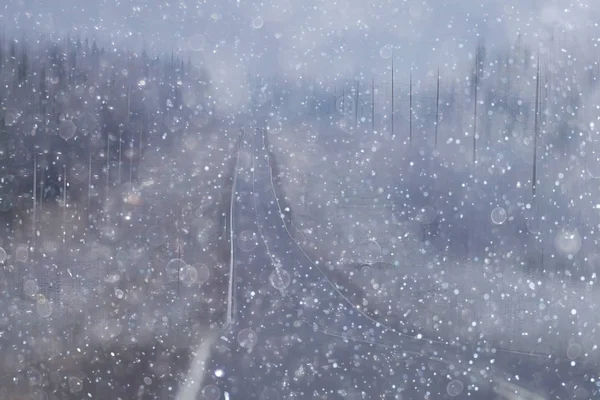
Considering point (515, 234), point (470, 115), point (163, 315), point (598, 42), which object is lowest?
point (163, 315)

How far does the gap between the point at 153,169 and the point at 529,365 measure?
924 millimetres

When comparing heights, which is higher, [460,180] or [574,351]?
[460,180]

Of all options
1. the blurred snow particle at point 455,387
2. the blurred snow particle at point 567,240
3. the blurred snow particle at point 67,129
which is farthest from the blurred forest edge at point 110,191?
the blurred snow particle at point 567,240

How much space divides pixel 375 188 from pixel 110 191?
1.95 feet

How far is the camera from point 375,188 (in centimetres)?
97

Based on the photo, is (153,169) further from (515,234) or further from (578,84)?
(578,84)

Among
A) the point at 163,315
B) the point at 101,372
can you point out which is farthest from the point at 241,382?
the point at 101,372

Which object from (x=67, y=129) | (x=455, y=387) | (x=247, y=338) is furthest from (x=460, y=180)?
(x=67, y=129)

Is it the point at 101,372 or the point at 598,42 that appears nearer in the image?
the point at 598,42

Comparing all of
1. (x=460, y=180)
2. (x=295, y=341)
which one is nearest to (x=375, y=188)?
(x=460, y=180)

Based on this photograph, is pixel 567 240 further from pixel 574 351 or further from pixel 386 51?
pixel 386 51

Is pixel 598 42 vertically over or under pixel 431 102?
over

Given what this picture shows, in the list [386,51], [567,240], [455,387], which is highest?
[386,51]

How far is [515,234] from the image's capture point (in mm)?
979
